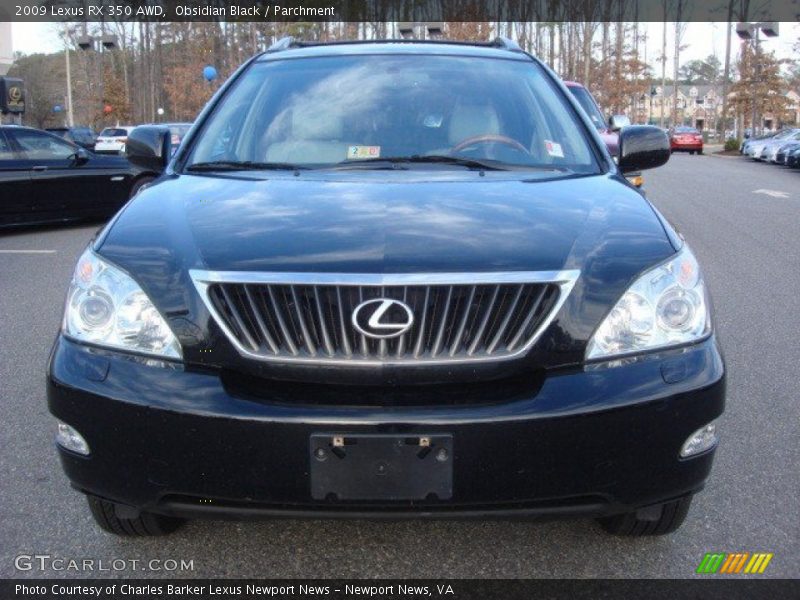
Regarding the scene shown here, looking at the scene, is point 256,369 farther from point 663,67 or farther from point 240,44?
point 663,67

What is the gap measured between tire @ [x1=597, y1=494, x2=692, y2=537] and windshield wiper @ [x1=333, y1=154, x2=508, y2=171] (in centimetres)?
131

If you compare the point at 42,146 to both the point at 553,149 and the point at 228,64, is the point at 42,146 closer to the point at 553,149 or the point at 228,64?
the point at 553,149

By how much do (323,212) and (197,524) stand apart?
1.12m

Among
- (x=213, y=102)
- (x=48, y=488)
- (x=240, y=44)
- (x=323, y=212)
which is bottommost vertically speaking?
(x=48, y=488)

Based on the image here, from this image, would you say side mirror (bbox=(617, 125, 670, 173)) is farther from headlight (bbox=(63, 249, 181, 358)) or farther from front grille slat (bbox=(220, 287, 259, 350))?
headlight (bbox=(63, 249, 181, 358))

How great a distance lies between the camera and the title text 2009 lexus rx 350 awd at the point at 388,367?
83.7 inches

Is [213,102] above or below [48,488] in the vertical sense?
above

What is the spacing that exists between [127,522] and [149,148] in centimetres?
176

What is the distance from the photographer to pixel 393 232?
7.90ft

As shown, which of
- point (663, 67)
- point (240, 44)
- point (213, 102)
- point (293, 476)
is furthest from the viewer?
point (663, 67)

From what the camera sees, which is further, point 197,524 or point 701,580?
point 197,524

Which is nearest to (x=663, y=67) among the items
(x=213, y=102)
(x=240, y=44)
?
(x=240, y=44)

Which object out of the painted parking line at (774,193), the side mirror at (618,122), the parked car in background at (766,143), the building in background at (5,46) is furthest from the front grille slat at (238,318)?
the building in background at (5,46)

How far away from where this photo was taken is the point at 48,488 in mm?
3164
